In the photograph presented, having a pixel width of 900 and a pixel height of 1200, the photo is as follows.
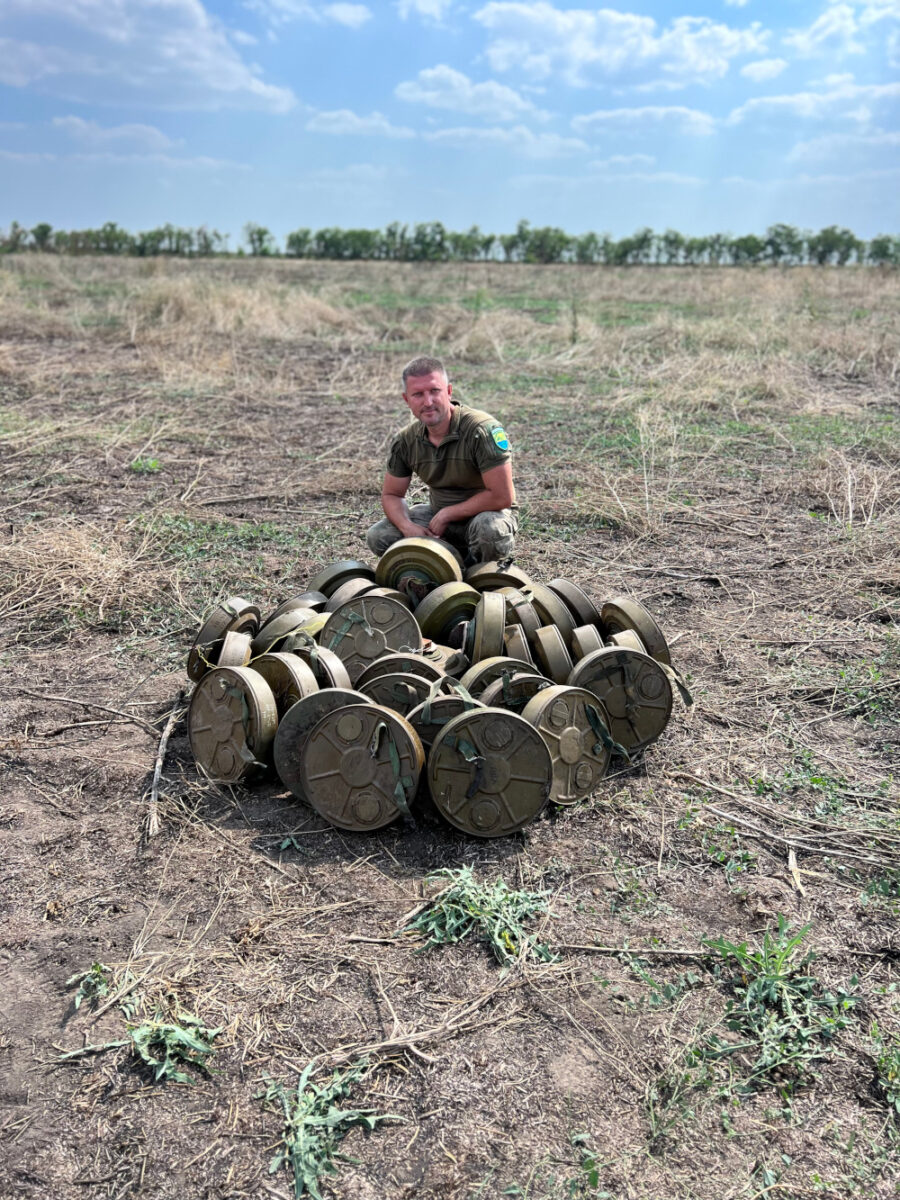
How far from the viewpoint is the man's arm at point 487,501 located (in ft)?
17.5

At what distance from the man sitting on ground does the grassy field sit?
1.11 metres

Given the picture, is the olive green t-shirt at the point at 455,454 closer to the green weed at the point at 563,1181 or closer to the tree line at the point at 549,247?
the green weed at the point at 563,1181

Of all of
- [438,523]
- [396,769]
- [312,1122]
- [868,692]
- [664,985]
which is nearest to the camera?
[312,1122]

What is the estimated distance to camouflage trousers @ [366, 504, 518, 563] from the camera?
5.32 meters

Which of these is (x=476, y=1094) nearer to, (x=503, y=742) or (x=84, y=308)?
(x=503, y=742)

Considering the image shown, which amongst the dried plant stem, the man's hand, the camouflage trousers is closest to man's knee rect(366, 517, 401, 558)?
the camouflage trousers

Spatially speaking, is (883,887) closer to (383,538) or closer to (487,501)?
(487,501)

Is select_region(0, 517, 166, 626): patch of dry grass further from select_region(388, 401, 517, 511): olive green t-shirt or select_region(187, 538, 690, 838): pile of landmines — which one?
select_region(388, 401, 517, 511): olive green t-shirt

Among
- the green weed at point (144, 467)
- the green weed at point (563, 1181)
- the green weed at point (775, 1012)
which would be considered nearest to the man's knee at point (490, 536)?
the green weed at point (775, 1012)

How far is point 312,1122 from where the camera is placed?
2.44 meters

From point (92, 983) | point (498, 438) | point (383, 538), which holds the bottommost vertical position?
point (92, 983)

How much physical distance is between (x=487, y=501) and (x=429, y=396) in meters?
0.70

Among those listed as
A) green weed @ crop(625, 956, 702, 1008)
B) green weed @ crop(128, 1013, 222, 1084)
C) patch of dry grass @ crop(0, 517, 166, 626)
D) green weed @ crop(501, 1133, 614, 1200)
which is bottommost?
green weed @ crop(128, 1013, 222, 1084)

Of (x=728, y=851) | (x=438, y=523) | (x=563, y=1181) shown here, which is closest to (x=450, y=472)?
(x=438, y=523)
